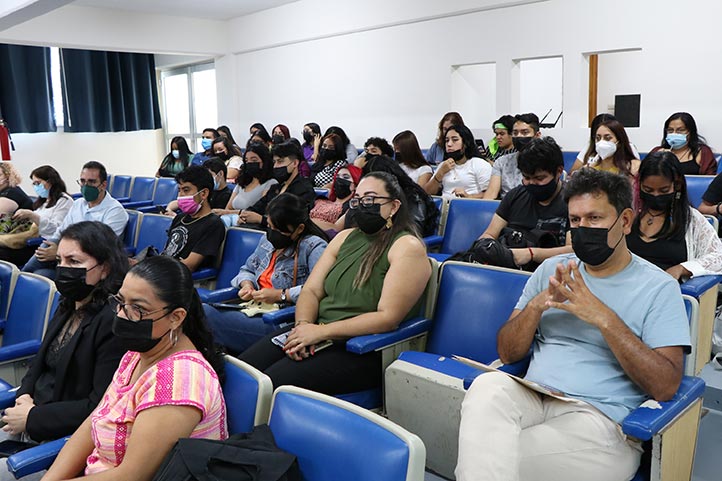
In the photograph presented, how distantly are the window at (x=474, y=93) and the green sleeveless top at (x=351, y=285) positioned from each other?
197 inches

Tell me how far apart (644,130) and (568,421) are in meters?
4.79

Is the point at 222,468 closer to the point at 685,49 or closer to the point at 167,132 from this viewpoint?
the point at 685,49

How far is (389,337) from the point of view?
221cm

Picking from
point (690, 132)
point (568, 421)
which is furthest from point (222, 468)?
point (690, 132)

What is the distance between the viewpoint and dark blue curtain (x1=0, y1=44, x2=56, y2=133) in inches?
353

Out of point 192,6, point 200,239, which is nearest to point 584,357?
point 200,239

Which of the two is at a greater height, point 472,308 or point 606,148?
point 606,148

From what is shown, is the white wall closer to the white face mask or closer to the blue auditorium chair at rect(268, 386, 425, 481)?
the white face mask

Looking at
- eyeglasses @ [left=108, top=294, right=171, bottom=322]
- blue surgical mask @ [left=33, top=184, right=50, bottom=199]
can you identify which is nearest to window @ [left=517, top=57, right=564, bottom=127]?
blue surgical mask @ [left=33, top=184, right=50, bottom=199]

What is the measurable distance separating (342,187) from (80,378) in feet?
8.56

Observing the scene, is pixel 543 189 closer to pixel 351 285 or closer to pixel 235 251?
pixel 351 285

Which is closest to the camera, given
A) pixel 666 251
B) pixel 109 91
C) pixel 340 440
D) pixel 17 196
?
pixel 340 440

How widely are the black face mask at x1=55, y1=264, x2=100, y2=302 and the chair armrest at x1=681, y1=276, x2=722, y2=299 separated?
204cm

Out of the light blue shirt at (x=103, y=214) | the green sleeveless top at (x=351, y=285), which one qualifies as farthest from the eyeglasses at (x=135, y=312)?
the light blue shirt at (x=103, y=214)
